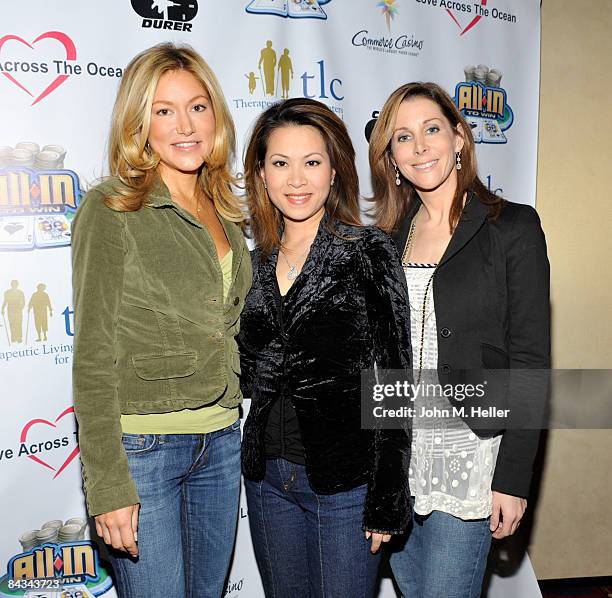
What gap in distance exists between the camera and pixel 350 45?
2.64 m

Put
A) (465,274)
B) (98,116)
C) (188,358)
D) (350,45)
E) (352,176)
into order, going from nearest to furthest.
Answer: (188,358)
(465,274)
(352,176)
(98,116)
(350,45)

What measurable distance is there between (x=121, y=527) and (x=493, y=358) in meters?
1.06

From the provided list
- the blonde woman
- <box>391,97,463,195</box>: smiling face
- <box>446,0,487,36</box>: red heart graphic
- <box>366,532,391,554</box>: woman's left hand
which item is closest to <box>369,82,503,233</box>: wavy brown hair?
<box>391,97,463,195</box>: smiling face

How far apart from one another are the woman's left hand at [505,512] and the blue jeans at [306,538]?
1.16 feet

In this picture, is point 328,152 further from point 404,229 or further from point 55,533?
point 55,533

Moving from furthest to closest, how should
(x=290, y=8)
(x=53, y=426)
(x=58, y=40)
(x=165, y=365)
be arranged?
(x=290, y=8) < (x=53, y=426) < (x=58, y=40) < (x=165, y=365)

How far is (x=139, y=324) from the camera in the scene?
5.43 ft

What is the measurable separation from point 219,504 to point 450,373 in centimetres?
74

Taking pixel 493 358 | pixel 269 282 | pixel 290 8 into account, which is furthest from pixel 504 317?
pixel 290 8

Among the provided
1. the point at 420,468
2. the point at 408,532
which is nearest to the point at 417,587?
the point at 408,532

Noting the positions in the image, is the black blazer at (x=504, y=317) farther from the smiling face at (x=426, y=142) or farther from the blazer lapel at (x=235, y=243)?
the blazer lapel at (x=235, y=243)

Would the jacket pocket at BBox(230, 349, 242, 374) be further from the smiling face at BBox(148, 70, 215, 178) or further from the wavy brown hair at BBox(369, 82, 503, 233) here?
the wavy brown hair at BBox(369, 82, 503, 233)

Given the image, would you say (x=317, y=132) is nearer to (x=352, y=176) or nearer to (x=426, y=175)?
(x=352, y=176)

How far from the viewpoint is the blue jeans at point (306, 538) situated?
5.74ft
